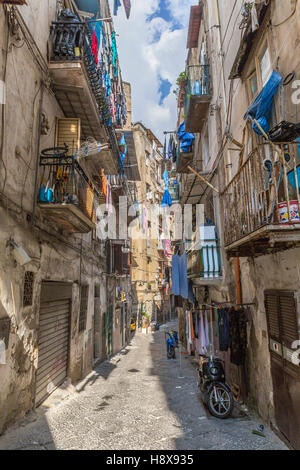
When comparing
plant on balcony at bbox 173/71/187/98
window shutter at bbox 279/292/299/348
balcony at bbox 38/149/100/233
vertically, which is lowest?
window shutter at bbox 279/292/299/348

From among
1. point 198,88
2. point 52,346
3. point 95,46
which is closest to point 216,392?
point 52,346

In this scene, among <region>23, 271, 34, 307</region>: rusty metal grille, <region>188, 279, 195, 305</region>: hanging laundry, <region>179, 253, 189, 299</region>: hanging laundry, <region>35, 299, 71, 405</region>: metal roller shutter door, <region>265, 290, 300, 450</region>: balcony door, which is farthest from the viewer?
<region>188, 279, 195, 305</region>: hanging laundry

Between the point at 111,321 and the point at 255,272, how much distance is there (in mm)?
12321

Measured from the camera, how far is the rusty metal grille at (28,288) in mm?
6095

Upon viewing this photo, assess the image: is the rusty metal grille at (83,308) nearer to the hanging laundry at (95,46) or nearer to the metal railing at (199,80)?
the hanging laundry at (95,46)

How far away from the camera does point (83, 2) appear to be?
10.2 metres

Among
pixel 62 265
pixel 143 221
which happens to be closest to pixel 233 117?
pixel 62 265

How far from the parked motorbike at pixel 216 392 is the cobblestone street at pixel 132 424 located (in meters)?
0.21

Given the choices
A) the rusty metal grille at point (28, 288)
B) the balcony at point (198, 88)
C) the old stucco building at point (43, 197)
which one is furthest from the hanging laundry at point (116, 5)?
the rusty metal grille at point (28, 288)

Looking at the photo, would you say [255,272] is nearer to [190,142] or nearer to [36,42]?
[36,42]

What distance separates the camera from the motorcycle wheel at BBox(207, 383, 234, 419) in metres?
6.48

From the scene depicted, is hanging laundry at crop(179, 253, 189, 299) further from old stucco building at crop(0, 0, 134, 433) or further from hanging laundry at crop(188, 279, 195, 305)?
old stucco building at crop(0, 0, 134, 433)

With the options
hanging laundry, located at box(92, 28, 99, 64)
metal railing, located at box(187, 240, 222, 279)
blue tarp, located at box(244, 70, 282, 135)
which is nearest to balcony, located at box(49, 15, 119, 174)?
hanging laundry, located at box(92, 28, 99, 64)

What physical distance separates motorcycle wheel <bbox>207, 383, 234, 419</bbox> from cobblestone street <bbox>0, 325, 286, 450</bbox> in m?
0.18
